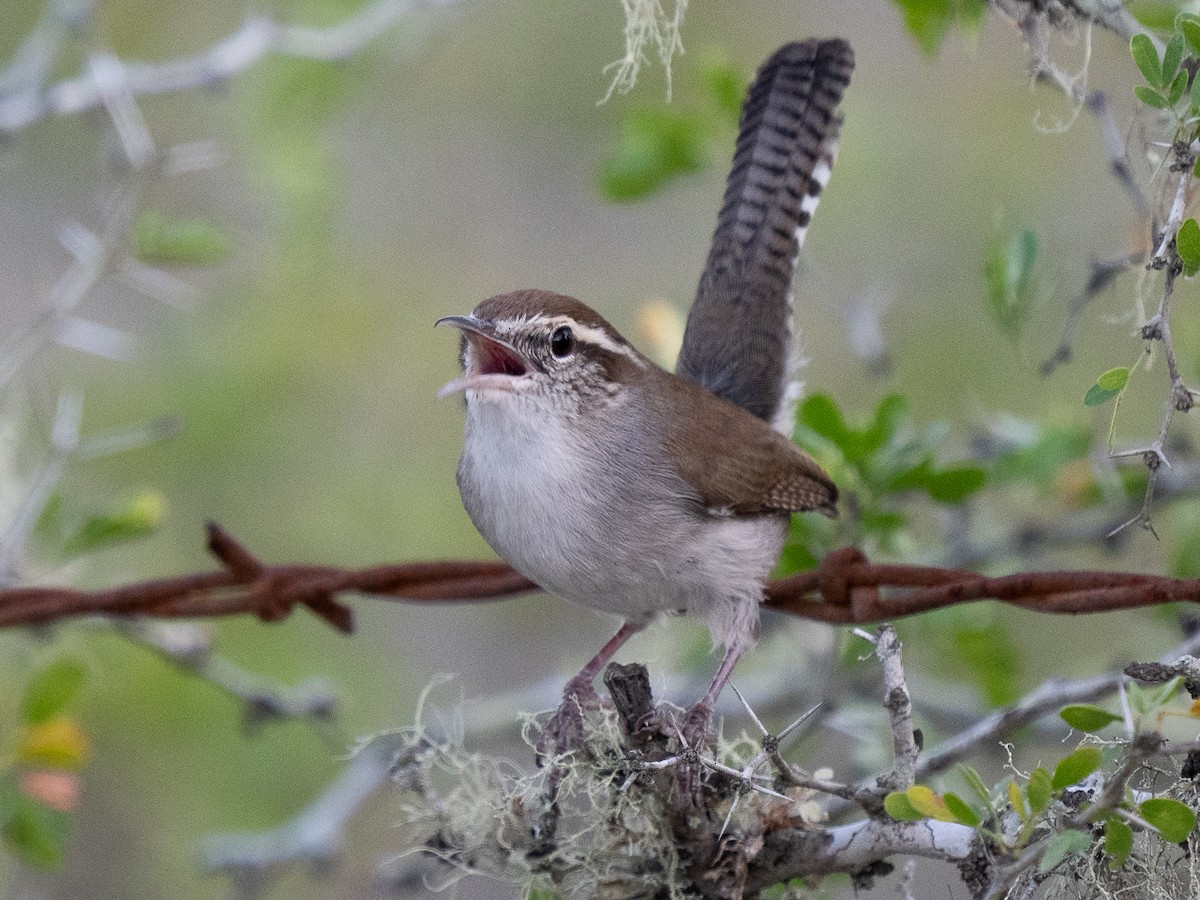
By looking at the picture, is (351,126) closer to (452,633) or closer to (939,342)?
(452,633)

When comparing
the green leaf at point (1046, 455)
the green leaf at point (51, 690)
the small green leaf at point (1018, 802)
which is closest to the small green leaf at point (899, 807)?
the small green leaf at point (1018, 802)

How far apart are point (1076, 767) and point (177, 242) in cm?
264

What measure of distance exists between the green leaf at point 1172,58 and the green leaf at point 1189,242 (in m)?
0.26

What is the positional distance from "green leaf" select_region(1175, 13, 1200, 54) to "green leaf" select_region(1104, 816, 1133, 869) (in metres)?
1.18

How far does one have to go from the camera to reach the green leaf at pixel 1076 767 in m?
1.81

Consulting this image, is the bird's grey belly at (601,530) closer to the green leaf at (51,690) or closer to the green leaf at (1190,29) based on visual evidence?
the green leaf at (51,690)

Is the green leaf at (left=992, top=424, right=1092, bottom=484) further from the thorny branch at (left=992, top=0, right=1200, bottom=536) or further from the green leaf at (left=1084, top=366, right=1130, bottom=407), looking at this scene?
the green leaf at (left=1084, top=366, right=1130, bottom=407)

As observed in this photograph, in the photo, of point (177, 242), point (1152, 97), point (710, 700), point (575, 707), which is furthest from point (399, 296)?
point (1152, 97)

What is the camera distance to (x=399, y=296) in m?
7.19

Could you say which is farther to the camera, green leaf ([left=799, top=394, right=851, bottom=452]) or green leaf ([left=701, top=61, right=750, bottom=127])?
green leaf ([left=701, top=61, right=750, bottom=127])

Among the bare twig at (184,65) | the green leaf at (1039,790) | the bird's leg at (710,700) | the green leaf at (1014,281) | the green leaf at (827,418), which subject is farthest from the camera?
the bare twig at (184,65)

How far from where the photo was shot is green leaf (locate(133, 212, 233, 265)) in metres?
3.59

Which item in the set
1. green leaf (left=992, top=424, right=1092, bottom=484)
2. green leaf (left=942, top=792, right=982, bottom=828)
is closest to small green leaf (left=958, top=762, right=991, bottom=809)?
green leaf (left=942, top=792, right=982, bottom=828)

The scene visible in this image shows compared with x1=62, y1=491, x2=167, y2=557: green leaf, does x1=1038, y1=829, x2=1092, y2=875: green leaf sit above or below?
above
